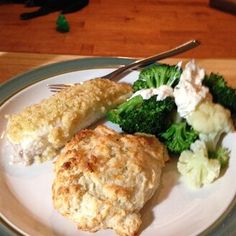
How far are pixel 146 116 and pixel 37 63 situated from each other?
55cm

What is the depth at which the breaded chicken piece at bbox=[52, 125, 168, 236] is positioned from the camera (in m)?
0.89

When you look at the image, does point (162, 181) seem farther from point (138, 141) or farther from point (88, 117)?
point (88, 117)

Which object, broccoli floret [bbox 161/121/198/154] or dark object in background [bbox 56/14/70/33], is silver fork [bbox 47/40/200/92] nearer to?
broccoli floret [bbox 161/121/198/154]

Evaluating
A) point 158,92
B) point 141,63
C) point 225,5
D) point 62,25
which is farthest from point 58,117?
point 225,5

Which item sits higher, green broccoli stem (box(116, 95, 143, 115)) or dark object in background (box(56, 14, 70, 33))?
green broccoli stem (box(116, 95, 143, 115))

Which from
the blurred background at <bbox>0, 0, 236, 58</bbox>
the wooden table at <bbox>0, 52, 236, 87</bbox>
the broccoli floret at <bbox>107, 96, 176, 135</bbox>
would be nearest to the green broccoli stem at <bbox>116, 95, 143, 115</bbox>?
the broccoli floret at <bbox>107, 96, 176, 135</bbox>

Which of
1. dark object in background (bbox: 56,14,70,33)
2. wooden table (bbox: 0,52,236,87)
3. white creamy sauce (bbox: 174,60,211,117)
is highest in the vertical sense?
white creamy sauce (bbox: 174,60,211,117)

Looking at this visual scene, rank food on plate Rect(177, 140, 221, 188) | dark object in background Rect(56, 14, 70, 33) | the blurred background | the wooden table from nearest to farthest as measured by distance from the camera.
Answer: food on plate Rect(177, 140, 221, 188)
the wooden table
the blurred background
dark object in background Rect(56, 14, 70, 33)

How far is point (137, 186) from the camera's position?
94 centimetres

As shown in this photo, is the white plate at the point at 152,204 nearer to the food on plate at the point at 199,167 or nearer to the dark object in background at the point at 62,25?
the food on plate at the point at 199,167

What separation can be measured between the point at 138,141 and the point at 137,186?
0.15 meters

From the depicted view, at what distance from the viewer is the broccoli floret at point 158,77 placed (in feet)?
4.07

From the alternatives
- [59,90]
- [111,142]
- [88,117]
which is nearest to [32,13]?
[59,90]

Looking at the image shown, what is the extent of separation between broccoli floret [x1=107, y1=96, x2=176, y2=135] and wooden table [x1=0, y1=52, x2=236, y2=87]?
0.38 meters
